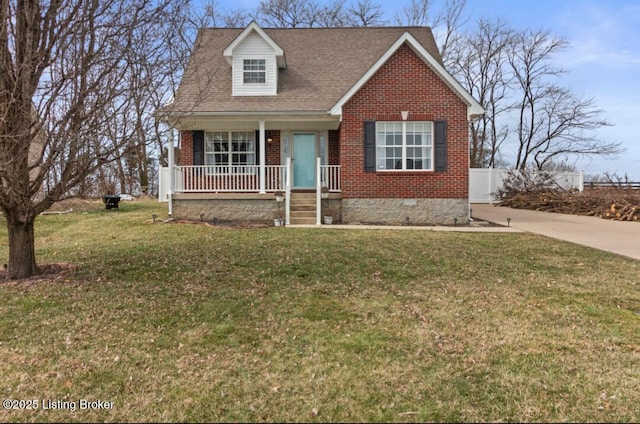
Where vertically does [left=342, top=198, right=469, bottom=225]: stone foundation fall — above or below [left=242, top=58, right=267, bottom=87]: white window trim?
below

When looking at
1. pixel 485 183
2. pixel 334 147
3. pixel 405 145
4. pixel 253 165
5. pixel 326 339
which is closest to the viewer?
pixel 326 339

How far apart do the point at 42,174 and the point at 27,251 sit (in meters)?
1.40

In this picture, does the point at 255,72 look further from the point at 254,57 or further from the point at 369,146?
the point at 369,146

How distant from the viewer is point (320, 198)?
1197 centimetres

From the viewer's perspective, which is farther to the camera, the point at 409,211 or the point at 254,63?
the point at 254,63

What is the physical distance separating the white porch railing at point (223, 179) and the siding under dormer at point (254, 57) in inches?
103

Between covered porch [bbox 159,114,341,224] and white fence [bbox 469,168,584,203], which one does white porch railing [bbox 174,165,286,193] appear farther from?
white fence [bbox 469,168,584,203]

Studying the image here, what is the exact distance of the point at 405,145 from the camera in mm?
12250

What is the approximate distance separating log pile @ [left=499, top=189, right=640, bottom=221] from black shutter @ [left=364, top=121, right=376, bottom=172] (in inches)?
365

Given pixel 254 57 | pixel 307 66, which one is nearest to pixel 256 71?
pixel 254 57

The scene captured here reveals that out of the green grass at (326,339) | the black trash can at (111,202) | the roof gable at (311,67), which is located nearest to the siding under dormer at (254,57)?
the roof gable at (311,67)

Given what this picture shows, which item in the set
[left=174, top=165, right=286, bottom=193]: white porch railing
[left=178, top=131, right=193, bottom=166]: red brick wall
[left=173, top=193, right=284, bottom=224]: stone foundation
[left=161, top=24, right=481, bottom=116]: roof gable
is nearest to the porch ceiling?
Result: [left=161, top=24, right=481, bottom=116]: roof gable

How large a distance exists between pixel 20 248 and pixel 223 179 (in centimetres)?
780

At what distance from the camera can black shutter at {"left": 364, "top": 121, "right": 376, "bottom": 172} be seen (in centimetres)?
1220
